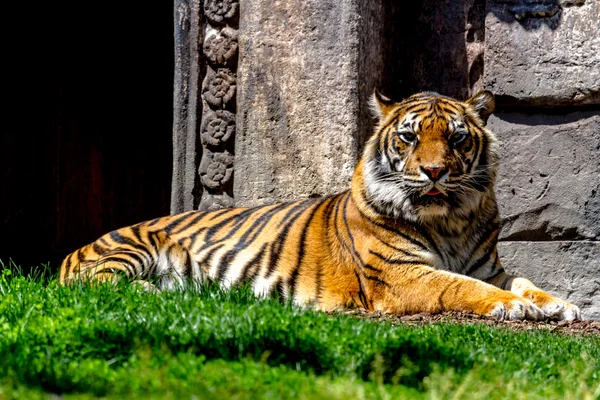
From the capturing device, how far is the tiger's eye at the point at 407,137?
18.3 feet

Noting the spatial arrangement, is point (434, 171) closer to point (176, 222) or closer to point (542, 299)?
point (542, 299)

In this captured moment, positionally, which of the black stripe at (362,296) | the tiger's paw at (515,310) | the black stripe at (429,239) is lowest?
the black stripe at (362,296)

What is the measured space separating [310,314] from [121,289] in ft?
3.52

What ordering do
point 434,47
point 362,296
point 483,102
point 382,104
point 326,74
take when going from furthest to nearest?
point 434,47
point 326,74
point 382,104
point 483,102
point 362,296

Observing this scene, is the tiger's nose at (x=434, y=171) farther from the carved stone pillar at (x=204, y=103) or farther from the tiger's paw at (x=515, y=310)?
the carved stone pillar at (x=204, y=103)

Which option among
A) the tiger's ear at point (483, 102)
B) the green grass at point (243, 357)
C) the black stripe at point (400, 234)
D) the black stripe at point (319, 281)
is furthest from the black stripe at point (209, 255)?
the green grass at point (243, 357)

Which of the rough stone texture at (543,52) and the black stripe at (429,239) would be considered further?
the rough stone texture at (543,52)

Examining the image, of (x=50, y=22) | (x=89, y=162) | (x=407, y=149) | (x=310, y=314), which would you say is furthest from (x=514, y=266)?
(x=50, y=22)

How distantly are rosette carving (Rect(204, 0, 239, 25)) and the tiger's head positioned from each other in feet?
5.55

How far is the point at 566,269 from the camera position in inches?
237

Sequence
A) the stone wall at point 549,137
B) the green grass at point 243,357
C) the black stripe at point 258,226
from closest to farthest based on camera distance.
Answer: the green grass at point 243,357, the stone wall at point 549,137, the black stripe at point 258,226

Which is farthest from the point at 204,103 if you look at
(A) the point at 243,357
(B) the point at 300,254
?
(A) the point at 243,357

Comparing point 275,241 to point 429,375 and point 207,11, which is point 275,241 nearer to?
point 207,11

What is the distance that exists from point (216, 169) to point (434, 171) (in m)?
2.07
